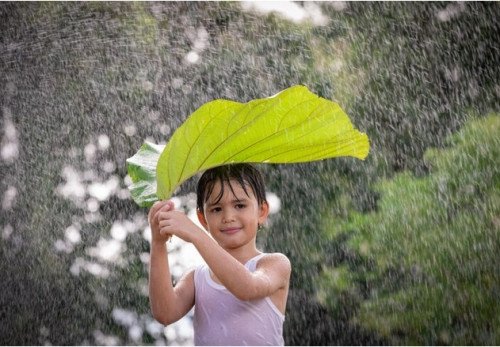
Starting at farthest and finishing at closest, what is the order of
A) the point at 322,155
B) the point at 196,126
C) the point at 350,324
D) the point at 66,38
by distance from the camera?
the point at 66,38 < the point at 350,324 < the point at 322,155 < the point at 196,126

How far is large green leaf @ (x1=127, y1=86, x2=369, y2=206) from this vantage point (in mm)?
1134

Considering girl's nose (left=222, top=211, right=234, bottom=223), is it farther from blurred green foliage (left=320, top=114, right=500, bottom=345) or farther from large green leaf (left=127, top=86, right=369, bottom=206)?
blurred green foliage (left=320, top=114, right=500, bottom=345)

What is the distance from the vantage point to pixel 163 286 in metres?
1.26

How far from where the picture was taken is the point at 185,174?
3.85 ft

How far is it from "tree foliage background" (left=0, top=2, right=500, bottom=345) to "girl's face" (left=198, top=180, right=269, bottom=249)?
3.47 m

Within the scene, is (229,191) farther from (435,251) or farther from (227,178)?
(435,251)

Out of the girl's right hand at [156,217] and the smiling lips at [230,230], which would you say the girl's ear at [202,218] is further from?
→ the girl's right hand at [156,217]

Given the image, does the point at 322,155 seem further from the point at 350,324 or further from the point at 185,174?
the point at 350,324

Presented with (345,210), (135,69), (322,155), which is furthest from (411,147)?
(322,155)

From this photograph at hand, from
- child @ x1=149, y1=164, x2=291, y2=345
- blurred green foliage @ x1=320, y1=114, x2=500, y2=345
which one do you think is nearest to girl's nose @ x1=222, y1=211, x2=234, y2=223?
child @ x1=149, y1=164, x2=291, y2=345

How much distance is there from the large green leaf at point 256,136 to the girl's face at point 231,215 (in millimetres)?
114

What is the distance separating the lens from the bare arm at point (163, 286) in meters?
1.18

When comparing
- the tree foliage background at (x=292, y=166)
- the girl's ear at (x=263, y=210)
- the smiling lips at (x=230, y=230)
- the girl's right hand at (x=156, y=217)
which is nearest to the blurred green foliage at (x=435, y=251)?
the tree foliage background at (x=292, y=166)

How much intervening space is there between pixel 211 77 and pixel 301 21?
2.66 feet
